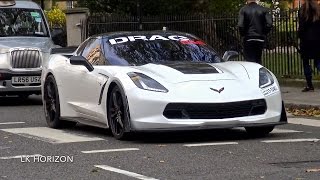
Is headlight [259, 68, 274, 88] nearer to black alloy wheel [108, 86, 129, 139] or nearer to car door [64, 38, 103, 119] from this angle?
black alloy wheel [108, 86, 129, 139]

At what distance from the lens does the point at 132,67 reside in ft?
33.9

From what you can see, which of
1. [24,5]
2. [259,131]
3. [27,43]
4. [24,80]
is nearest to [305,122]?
[259,131]

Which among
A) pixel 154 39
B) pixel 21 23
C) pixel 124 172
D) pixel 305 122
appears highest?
pixel 154 39

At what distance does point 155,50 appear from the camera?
1098cm

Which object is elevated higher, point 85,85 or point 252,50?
point 85,85

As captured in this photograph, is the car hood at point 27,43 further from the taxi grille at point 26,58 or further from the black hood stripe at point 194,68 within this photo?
the black hood stripe at point 194,68

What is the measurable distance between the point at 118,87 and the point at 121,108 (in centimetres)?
25

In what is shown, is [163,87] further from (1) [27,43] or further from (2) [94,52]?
(1) [27,43]

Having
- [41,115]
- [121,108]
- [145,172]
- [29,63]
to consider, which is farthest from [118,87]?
[29,63]

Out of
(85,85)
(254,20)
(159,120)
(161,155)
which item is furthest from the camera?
(254,20)

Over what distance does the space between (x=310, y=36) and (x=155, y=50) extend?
542cm

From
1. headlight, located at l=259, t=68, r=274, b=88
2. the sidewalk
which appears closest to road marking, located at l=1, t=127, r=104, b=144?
headlight, located at l=259, t=68, r=274, b=88

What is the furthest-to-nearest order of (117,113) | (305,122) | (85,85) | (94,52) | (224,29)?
(224,29) < (305,122) < (94,52) < (85,85) < (117,113)

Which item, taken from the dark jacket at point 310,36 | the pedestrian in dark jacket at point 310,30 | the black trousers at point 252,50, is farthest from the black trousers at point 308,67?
the black trousers at point 252,50
